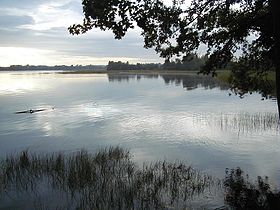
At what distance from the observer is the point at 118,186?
1523 centimetres

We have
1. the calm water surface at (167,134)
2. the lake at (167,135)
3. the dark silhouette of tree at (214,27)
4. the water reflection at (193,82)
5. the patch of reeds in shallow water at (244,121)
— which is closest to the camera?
the dark silhouette of tree at (214,27)

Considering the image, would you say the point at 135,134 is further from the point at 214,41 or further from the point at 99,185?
the point at 214,41

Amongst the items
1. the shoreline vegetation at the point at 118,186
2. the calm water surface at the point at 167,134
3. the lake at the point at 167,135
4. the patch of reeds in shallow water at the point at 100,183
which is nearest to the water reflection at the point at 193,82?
the calm water surface at the point at 167,134

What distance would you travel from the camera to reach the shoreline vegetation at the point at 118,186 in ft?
44.6

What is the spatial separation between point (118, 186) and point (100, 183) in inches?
36.6

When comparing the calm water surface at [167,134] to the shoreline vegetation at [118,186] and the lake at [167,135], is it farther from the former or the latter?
the shoreline vegetation at [118,186]

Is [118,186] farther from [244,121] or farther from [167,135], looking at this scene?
[244,121]

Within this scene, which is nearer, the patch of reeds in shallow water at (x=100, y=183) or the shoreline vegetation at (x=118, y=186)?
the shoreline vegetation at (x=118, y=186)

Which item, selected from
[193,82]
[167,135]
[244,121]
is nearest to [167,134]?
[167,135]

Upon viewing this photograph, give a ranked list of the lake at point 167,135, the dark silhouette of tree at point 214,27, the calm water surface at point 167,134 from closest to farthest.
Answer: the dark silhouette of tree at point 214,27, the lake at point 167,135, the calm water surface at point 167,134

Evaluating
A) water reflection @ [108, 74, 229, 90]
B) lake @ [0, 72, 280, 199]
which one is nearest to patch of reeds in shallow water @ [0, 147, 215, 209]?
lake @ [0, 72, 280, 199]

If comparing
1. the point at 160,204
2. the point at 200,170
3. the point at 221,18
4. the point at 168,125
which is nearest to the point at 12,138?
the point at 168,125

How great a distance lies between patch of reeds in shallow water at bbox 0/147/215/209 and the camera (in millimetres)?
13773

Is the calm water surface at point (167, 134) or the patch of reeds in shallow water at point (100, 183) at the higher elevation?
the patch of reeds in shallow water at point (100, 183)
